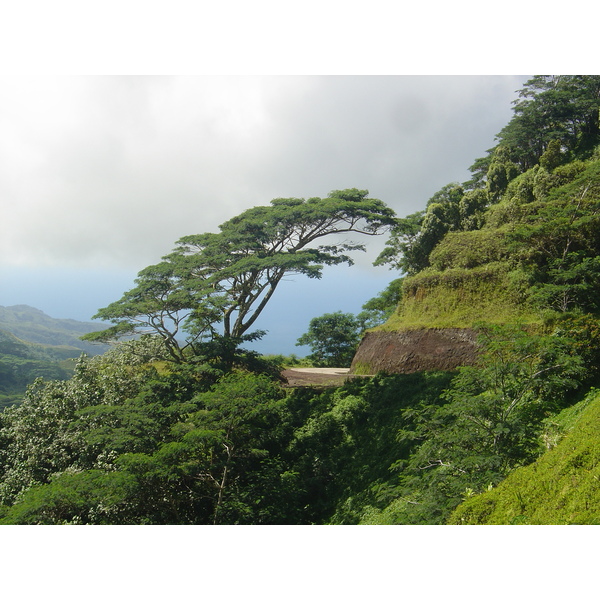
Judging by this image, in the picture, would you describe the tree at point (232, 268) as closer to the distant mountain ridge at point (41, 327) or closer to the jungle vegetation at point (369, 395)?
the jungle vegetation at point (369, 395)

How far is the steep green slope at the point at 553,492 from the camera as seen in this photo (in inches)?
164

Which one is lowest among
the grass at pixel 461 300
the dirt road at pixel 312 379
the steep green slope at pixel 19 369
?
the steep green slope at pixel 19 369

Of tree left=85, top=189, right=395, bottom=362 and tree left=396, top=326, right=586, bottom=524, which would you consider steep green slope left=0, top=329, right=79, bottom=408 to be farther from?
tree left=396, top=326, right=586, bottom=524

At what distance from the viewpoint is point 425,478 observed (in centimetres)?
596

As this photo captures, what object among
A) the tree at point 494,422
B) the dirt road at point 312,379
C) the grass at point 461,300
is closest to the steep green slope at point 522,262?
the grass at point 461,300

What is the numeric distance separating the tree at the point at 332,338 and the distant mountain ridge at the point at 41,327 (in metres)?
28.2

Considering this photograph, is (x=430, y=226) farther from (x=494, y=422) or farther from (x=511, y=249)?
(x=494, y=422)

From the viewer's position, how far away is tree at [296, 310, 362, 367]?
58.2 ft

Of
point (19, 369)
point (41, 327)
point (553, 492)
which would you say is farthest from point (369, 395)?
point (41, 327)

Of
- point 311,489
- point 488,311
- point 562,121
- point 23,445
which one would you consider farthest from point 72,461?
point 562,121

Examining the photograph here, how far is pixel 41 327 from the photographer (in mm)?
54125

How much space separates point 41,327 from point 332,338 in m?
49.9

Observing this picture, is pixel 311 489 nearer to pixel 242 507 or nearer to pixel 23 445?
pixel 242 507

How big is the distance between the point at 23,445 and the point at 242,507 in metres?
6.04
